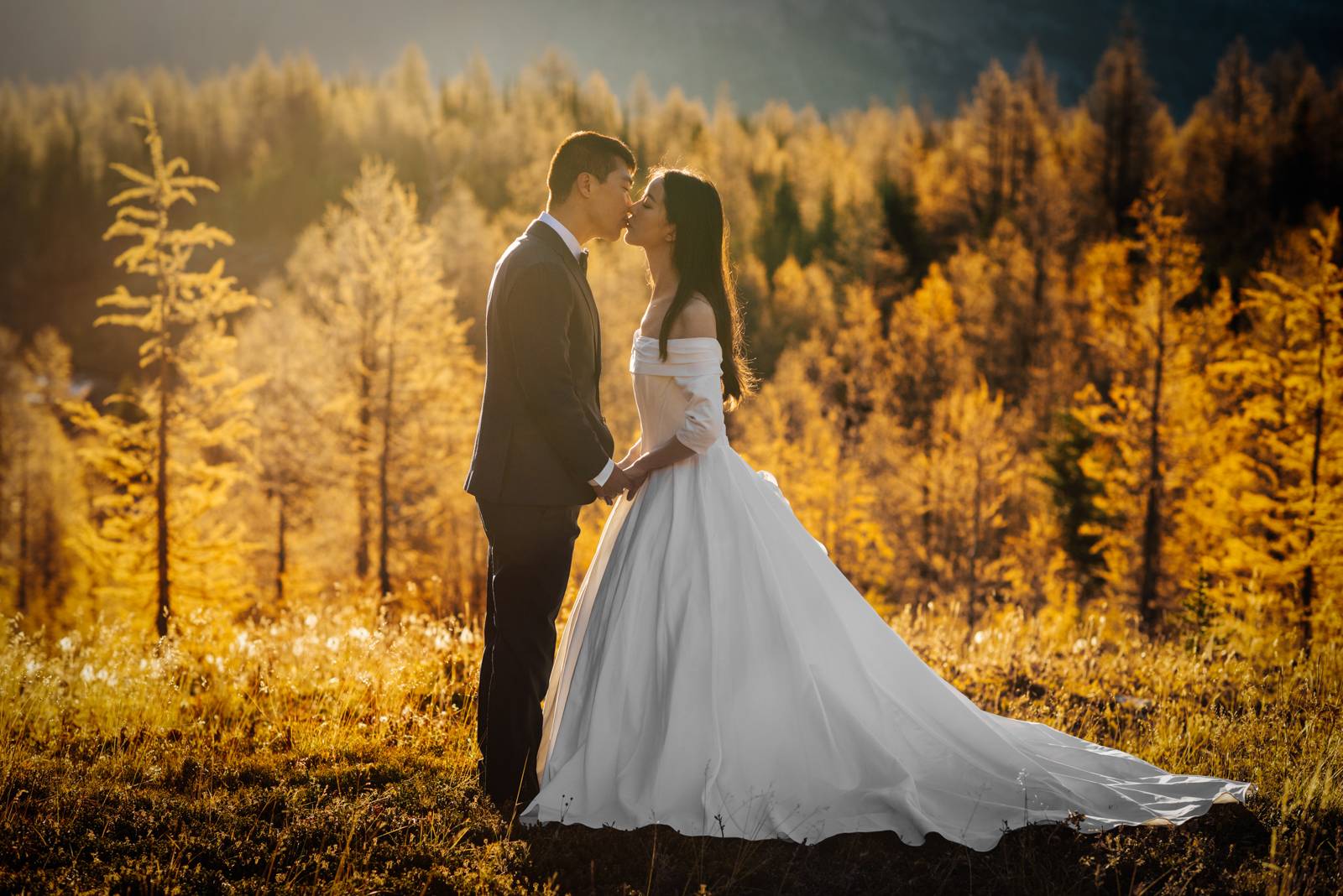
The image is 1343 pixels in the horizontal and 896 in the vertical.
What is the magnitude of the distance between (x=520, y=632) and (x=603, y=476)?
0.79 meters

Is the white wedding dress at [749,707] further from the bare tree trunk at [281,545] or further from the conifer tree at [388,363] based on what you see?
the bare tree trunk at [281,545]

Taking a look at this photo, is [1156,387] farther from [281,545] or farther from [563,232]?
[281,545]

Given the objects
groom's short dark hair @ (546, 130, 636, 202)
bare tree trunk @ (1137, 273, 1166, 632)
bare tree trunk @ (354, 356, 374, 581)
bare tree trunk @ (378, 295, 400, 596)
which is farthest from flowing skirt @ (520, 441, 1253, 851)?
bare tree trunk @ (1137, 273, 1166, 632)

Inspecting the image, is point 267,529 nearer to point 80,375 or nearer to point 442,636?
point 442,636

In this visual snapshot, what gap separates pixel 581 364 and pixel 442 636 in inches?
121

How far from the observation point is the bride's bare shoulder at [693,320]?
3908 millimetres

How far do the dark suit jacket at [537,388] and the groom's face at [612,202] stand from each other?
23 centimetres

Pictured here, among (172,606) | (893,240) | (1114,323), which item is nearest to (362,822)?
(172,606)

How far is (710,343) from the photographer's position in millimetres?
3918

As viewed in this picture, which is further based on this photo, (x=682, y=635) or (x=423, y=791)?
(x=423, y=791)

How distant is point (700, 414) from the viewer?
3869mm

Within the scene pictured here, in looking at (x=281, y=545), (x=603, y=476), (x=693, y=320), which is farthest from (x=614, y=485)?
(x=281, y=545)

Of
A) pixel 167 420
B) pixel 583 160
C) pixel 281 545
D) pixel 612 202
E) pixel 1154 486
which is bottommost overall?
pixel 281 545

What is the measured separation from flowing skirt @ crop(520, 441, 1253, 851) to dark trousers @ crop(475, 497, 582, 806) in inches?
6.1
